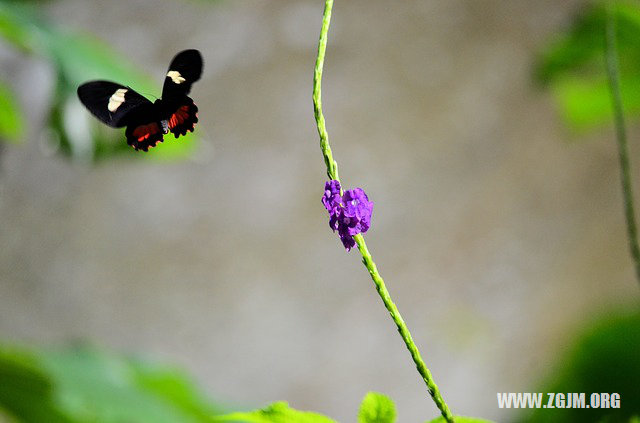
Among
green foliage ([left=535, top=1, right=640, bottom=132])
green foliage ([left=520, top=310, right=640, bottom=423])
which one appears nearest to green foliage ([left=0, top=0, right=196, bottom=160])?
green foliage ([left=535, top=1, right=640, bottom=132])

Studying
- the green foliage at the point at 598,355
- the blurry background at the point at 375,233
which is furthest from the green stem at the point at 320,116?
the blurry background at the point at 375,233

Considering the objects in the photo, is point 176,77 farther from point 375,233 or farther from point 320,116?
point 375,233

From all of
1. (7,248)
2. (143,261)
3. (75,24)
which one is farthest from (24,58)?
(143,261)

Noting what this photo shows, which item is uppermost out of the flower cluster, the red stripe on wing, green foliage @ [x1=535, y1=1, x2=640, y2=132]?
green foliage @ [x1=535, y1=1, x2=640, y2=132]

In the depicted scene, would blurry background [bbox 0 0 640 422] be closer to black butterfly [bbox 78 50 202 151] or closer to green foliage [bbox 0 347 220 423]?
green foliage [bbox 0 347 220 423]

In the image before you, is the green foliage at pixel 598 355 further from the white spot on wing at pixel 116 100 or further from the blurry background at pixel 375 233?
the blurry background at pixel 375 233

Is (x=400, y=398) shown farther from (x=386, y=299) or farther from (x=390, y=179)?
(x=386, y=299)
